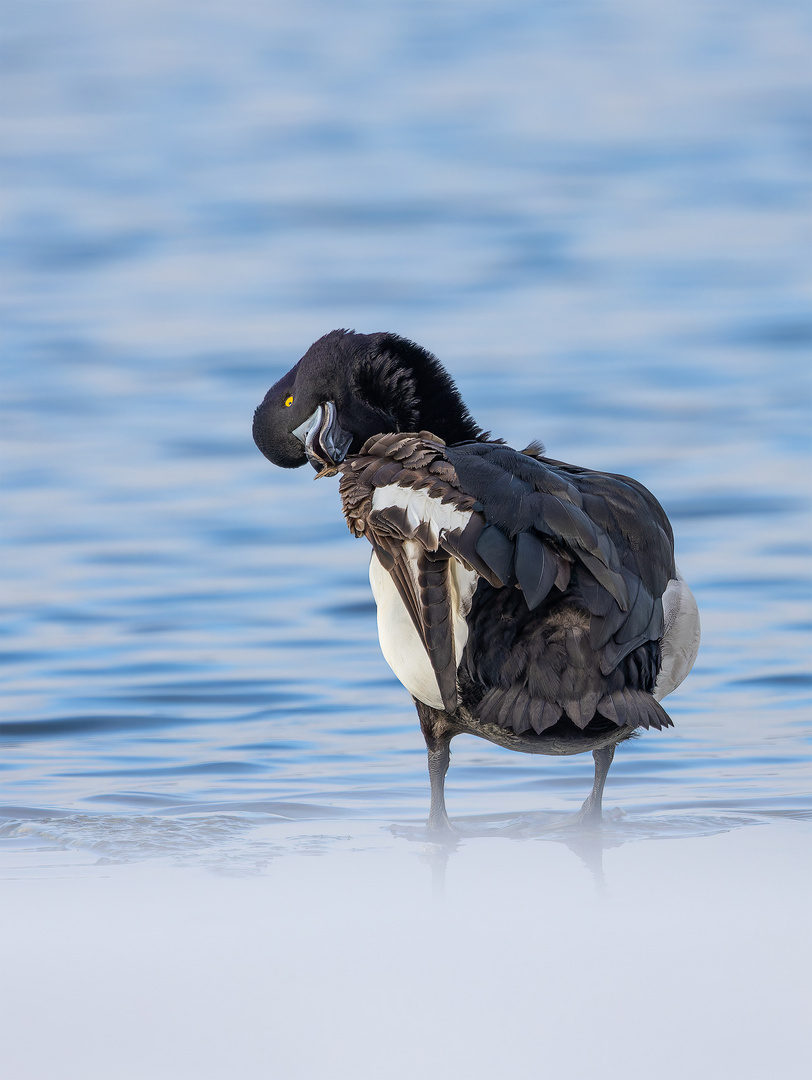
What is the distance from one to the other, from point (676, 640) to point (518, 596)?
0.61m

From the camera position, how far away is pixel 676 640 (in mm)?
4418

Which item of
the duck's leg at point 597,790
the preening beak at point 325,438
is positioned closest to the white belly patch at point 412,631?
the duck's leg at point 597,790

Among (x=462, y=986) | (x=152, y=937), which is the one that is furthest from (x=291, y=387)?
(x=462, y=986)

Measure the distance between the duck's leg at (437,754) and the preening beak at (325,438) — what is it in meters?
1.14

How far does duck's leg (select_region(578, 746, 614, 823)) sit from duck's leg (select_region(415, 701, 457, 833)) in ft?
1.38

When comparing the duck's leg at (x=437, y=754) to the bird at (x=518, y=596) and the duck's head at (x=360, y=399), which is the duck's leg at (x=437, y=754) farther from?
the duck's head at (x=360, y=399)

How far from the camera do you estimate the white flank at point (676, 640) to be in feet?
14.5

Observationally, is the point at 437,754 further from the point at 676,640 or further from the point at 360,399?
the point at 360,399

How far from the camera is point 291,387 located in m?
5.36

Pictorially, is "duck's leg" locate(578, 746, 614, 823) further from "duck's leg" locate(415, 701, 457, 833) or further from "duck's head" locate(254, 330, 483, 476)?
"duck's head" locate(254, 330, 483, 476)

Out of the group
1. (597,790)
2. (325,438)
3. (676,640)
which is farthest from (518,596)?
(325,438)

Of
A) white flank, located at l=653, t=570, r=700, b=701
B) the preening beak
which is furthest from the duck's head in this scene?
white flank, located at l=653, t=570, r=700, b=701

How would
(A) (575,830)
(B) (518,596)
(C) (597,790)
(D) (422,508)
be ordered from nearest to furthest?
(D) (422,508)
(B) (518,596)
(A) (575,830)
(C) (597,790)

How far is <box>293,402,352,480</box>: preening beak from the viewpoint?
5.21 metres
